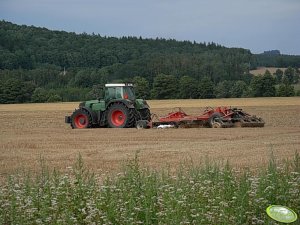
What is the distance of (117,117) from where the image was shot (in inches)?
856

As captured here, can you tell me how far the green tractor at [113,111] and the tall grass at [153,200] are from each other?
13696 mm

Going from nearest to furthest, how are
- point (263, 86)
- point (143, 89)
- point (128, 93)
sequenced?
point (128, 93) → point (263, 86) → point (143, 89)

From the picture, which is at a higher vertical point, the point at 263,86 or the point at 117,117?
the point at 263,86

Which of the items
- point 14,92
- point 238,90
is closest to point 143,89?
point 238,90

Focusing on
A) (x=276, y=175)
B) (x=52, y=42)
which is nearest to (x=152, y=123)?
(x=276, y=175)

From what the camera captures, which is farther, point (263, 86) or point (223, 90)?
point (223, 90)

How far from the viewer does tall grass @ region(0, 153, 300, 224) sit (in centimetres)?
598

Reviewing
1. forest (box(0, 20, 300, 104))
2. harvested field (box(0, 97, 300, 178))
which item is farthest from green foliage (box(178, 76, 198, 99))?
harvested field (box(0, 97, 300, 178))

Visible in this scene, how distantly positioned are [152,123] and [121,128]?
50.2 inches

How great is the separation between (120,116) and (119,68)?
61325 millimetres

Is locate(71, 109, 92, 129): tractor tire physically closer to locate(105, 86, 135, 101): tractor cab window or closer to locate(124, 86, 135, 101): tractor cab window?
locate(105, 86, 135, 101): tractor cab window

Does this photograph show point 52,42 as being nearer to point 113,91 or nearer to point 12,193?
point 113,91

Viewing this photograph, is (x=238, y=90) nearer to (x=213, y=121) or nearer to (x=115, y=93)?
(x=115, y=93)

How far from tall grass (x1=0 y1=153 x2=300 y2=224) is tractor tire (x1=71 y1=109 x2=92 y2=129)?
1452cm
